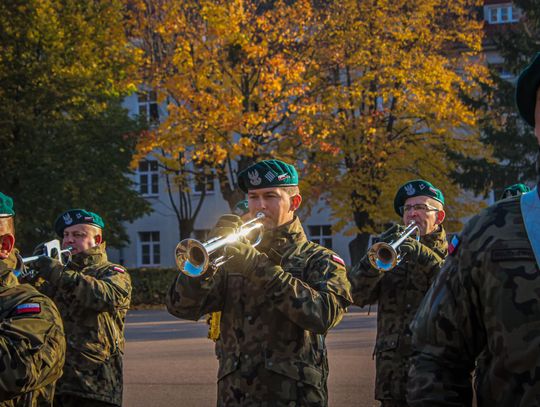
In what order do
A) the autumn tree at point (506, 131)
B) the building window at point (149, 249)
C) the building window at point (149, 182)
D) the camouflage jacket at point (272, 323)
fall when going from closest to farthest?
the camouflage jacket at point (272, 323) → the autumn tree at point (506, 131) → the building window at point (149, 182) → the building window at point (149, 249)

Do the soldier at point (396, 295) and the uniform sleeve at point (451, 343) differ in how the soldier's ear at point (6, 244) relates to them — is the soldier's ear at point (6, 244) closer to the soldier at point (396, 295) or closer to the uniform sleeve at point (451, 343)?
the uniform sleeve at point (451, 343)

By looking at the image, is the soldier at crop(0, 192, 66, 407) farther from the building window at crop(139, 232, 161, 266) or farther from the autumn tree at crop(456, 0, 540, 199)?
the building window at crop(139, 232, 161, 266)

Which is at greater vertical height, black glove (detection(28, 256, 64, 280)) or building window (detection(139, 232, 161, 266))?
black glove (detection(28, 256, 64, 280))

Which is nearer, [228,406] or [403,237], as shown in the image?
[228,406]

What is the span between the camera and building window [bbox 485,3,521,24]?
45.1 metres

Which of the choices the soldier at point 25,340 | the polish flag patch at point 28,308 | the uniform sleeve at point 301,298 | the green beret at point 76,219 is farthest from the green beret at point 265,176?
the green beret at point 76,219

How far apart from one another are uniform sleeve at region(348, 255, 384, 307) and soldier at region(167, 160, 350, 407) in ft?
5.30

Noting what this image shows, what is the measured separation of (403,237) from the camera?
6.87 metres

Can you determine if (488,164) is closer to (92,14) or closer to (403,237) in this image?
(92,14)

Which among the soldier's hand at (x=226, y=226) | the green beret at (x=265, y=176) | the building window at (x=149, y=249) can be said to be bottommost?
the building window at (x=149, y=249)

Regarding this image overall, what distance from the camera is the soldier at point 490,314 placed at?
2.62 meters

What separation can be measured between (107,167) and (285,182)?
2694 centimetres

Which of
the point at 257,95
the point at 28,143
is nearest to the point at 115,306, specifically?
the point at 257,95

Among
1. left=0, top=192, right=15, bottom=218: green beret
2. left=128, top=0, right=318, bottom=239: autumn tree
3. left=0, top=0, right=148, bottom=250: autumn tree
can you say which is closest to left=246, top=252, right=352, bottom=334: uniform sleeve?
left=0, top=192, right=15, bottom=218: green beret
